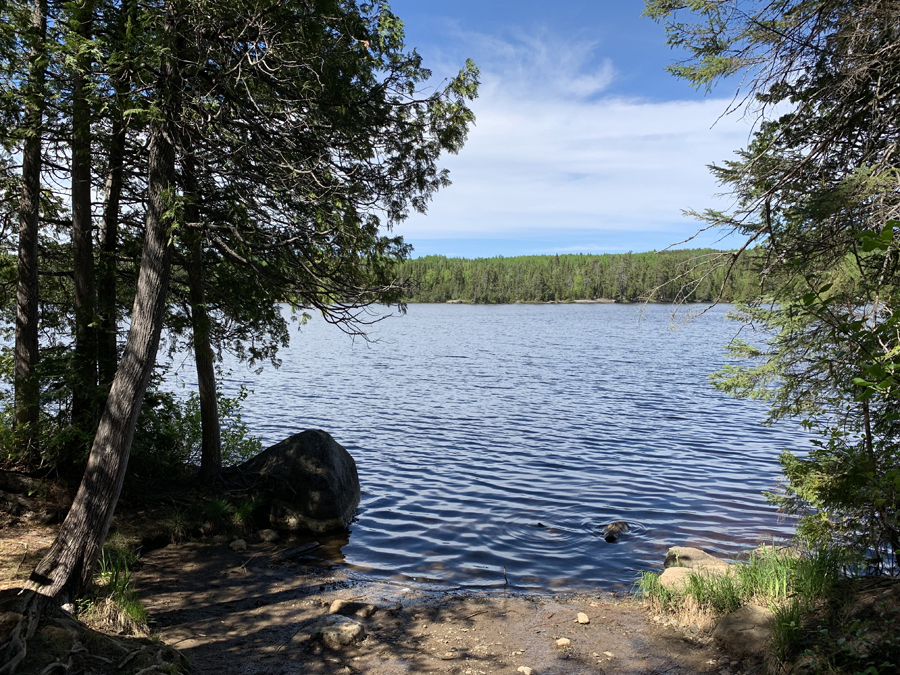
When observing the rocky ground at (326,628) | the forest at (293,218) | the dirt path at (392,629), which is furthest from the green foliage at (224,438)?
the dirt path at (392,629)

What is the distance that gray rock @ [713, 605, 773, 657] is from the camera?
5270 mm

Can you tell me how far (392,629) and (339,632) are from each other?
26.1 inches

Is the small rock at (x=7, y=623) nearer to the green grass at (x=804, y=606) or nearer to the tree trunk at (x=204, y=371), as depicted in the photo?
the tree trunk at (x=204, y=371)

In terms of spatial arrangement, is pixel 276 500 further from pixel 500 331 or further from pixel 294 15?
pixel 500 331

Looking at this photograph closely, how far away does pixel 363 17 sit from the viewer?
802 centimetres

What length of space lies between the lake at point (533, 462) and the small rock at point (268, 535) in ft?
3.76

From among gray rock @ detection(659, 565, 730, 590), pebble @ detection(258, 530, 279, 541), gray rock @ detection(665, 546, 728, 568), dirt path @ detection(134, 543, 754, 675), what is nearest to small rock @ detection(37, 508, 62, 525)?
dirt path @ detection(134, 543, 754, 675)

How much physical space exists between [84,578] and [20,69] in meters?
6.76

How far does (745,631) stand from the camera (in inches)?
216

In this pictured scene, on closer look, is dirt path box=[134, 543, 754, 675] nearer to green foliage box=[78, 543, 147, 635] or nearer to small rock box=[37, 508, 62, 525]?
green foliage box=[78, 543, 147, 635]

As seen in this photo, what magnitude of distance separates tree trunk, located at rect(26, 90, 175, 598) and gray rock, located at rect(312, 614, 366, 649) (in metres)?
2.38

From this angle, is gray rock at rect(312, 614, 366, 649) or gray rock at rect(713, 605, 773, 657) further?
gray rock at rect(312, 614, 366, 649)

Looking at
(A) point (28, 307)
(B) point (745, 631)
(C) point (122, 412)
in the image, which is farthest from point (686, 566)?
(A) point (28, 307)

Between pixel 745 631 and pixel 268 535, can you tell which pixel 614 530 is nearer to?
pixel 745 631
